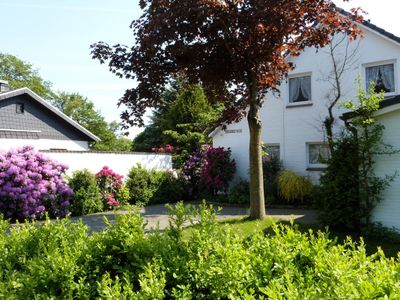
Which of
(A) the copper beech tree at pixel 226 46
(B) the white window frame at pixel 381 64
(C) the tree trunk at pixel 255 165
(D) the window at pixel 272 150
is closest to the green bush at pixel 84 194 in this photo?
(A) the copper beech tree at pixel 226 46

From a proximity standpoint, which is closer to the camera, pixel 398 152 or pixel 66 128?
pixel 398 152

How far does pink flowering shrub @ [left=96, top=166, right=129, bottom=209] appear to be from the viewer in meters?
14.4

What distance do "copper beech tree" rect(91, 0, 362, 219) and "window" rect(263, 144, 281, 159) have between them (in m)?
5.83

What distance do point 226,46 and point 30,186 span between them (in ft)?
23.3

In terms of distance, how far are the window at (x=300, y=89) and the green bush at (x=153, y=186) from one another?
20.0 feet

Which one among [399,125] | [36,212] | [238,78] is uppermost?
[238,78]

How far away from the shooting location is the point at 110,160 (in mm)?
15633

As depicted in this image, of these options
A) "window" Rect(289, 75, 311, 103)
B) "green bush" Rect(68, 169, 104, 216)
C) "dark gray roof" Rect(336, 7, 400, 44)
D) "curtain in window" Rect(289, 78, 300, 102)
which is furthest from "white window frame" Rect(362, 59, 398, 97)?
"green bush" Rect(68, 169, 104, 216)

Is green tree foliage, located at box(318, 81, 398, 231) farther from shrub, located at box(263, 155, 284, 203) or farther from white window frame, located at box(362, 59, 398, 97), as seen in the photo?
white window frame, located at box(362, 59, 398, 97)

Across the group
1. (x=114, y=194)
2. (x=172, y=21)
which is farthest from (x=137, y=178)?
(x=172, y=21)

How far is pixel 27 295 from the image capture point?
2877 millimetres

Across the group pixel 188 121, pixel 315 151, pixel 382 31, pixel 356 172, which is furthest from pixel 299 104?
pixel 188 121

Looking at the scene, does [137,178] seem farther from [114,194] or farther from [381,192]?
[381,192]

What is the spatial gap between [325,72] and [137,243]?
13589 mm
